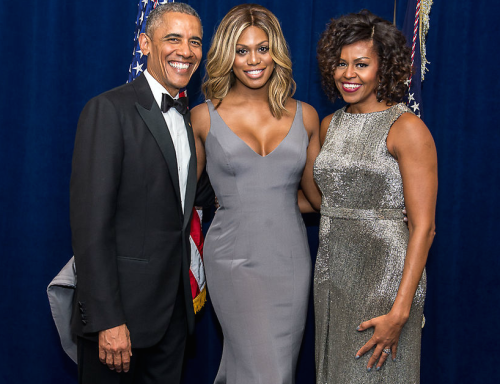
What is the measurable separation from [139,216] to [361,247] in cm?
82

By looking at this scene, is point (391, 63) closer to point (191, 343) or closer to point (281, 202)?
point (281, 202)

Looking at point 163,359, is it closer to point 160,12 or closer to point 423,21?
point 160,12

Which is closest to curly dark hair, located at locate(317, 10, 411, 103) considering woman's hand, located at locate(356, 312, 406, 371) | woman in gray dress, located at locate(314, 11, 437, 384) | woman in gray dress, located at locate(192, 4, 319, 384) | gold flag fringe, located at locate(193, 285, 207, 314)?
woman in gray dress, located at locate(314, 11, 437, 384)

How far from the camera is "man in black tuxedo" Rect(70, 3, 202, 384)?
152cm

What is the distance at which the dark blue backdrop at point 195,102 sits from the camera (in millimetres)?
2494

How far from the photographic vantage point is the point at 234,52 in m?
1.96

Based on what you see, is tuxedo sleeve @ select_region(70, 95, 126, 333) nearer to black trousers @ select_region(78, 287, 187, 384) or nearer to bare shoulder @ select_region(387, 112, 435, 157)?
black trousers @ select_region(78, 287, 187, 384)

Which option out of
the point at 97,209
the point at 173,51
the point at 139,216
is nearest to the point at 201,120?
the point at 173,51

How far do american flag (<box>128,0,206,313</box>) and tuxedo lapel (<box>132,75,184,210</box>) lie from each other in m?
0.58

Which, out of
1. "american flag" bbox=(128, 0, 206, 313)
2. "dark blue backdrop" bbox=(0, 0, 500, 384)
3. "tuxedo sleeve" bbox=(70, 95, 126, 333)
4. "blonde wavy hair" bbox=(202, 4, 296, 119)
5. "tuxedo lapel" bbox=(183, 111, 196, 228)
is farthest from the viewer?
"dark blue backdrop" bbox=(0, 0, 500, 384)

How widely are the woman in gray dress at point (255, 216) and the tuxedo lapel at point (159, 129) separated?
13.0 inches

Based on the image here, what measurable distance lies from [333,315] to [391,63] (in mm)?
994

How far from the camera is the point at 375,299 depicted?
1726mm

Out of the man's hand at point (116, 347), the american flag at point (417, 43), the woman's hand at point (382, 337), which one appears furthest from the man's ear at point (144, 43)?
the woman's hand at point (382, 337)
